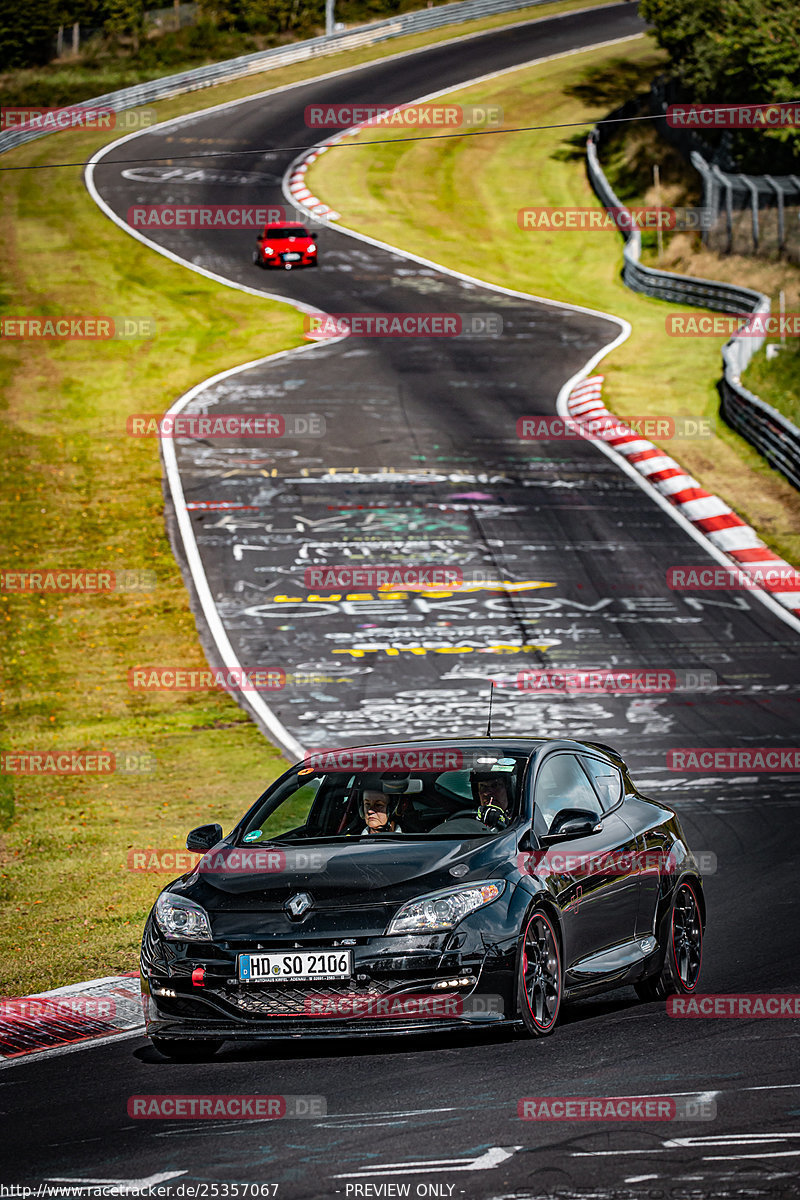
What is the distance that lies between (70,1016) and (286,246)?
37517mm

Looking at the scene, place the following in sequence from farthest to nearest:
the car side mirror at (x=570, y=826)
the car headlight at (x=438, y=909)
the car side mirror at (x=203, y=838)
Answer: the car side mirror at (x=203, y=838), the car side mirror at (x=570, y=826), the car headlight at (x=438, y=909)

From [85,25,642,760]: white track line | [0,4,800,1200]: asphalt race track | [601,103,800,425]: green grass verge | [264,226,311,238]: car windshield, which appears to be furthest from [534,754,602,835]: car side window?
[264,226,311,238]: car windshield

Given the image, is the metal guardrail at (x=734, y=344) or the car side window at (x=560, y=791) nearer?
the car side window at (x=560, y=791)

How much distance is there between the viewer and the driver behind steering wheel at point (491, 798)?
27.4ft

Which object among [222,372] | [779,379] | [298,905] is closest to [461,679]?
[298,905]

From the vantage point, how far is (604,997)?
9.44 meters

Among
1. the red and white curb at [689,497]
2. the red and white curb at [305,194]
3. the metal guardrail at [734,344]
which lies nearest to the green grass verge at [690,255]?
the metal guardrail at [734,344]

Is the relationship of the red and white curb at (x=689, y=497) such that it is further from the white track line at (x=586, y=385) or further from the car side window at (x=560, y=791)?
the car side window at (x=560, y=791)

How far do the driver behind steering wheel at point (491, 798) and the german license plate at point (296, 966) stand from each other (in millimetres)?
1237

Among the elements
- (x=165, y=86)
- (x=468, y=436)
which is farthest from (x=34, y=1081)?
(x=165, y=86)

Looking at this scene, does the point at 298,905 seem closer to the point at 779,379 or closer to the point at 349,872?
the point at 349,872

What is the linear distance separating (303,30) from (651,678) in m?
→ 69.5

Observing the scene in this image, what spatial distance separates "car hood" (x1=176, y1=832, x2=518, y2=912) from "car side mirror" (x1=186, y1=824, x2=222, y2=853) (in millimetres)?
255

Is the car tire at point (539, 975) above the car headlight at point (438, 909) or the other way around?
the other way around
